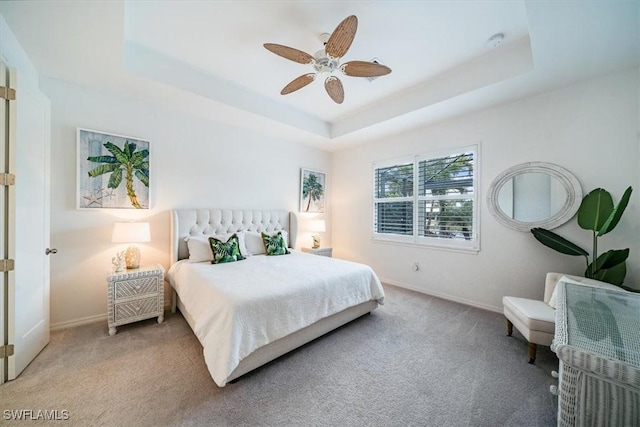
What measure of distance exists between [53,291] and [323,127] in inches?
167

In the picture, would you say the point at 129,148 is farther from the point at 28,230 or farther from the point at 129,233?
the point at 28,230

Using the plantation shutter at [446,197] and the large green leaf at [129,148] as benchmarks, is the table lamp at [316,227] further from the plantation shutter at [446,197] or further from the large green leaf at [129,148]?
the large green leaf at [129,148]

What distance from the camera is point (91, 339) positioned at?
232cm

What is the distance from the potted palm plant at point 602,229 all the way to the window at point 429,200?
104 centimetres

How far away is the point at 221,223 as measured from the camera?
142 inches

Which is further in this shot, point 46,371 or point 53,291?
point 53,291

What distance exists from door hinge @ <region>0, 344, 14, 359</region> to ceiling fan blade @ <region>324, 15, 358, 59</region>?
3.38 m

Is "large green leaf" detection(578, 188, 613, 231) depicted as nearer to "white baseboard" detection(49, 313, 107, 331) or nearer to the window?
the window

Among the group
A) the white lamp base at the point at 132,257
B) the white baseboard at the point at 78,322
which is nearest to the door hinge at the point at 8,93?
the white lamp base at the point at 132,257

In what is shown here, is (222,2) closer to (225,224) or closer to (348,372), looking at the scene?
(225,224)

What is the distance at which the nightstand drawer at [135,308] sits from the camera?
7.92 ft

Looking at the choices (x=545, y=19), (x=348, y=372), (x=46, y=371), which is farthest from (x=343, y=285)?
(x=545, y=19)

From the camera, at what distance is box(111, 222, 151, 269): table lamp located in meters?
2.55

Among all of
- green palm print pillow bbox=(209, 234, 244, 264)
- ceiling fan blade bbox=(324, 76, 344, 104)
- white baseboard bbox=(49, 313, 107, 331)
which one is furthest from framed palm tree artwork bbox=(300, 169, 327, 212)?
white baseboard bbox=(49, 313, 107, 331)
